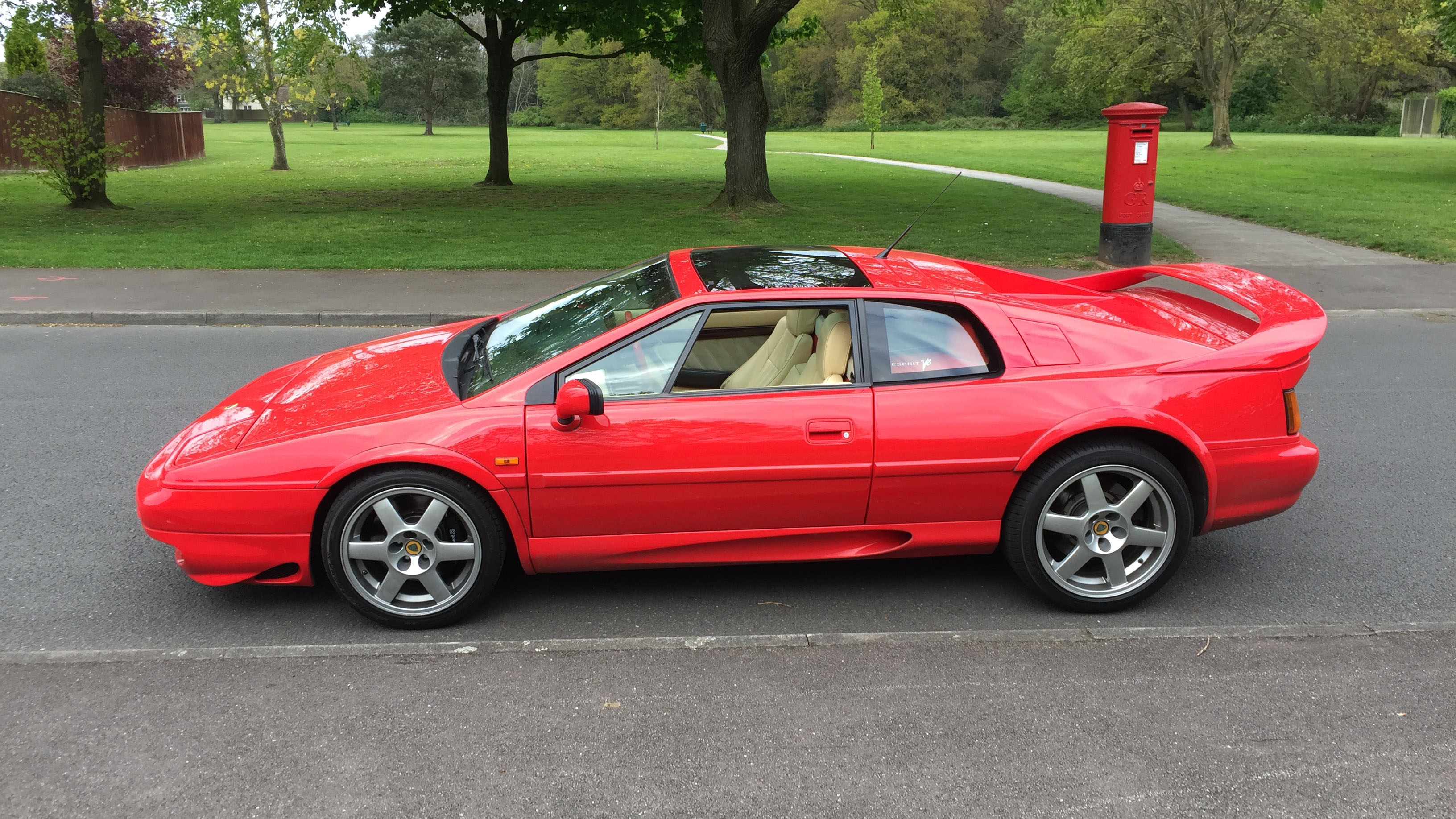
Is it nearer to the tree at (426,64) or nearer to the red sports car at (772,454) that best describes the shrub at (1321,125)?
the tree at (426,64)

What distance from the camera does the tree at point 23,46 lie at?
1812 centimetres

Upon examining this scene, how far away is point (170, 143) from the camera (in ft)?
127

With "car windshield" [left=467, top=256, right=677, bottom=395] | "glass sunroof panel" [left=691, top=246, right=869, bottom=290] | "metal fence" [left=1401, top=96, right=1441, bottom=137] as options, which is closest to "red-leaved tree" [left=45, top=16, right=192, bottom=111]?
"car windshield" [left=467, top=256, right=677, bottom=395]

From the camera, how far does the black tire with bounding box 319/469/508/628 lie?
3.89 m

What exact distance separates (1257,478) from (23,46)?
20.8 m

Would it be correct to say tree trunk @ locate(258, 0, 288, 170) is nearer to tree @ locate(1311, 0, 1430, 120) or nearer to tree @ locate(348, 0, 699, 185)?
tree @ locate(348, 0, 699, 185)

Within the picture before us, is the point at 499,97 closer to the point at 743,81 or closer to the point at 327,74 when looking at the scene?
the point at 327,74

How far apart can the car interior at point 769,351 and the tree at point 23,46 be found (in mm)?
18749

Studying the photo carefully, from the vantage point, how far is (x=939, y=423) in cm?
403

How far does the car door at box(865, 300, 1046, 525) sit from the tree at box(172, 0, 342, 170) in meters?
19.5

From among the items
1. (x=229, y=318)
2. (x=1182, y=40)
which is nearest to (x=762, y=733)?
(x=229, y=318)

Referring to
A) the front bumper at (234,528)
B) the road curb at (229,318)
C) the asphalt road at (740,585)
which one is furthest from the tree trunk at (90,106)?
the front bumper at (234,528)

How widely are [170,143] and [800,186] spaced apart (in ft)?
84.7

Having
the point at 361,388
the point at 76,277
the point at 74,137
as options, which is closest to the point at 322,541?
the point at 361,388
